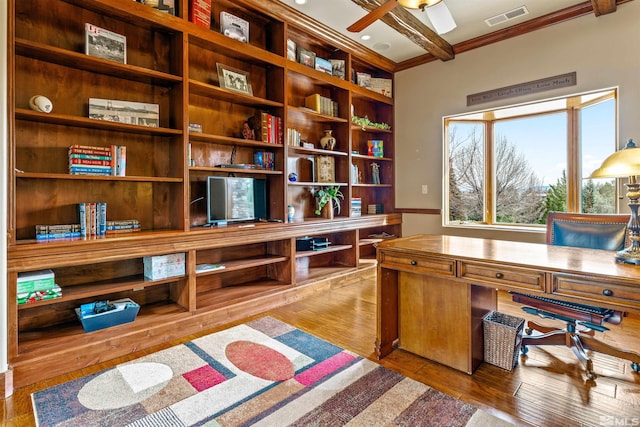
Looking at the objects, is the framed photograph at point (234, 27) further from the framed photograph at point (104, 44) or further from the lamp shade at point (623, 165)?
the lamp shade at point (623, 165)

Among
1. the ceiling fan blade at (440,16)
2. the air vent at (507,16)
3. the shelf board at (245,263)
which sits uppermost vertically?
the air vent at (507,16)

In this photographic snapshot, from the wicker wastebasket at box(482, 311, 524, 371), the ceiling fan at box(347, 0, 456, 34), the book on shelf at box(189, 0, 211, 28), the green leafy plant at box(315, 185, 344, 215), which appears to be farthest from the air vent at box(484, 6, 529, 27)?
the wicker wastebasket at box(482, 311, 524, 371)

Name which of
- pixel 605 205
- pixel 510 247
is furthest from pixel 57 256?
pixel 605 205

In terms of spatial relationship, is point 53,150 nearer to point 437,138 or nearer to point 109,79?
point 109,79

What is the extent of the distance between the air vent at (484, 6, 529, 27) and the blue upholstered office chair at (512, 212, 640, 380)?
2259 millimetres

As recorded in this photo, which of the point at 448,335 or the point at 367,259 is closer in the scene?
the point at 448,335

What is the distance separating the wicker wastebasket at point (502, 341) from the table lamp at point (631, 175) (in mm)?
709

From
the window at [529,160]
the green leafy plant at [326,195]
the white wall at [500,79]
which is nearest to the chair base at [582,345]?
the white wall at [500,79]

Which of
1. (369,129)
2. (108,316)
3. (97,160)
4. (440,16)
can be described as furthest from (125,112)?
(369,129)

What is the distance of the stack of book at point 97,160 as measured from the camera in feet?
7.66

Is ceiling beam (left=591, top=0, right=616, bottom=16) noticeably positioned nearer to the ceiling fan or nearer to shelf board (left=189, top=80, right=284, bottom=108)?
the ceiling fan

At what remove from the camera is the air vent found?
343 cm

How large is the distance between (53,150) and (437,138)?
415cm

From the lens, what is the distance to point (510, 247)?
2197 millimetres
